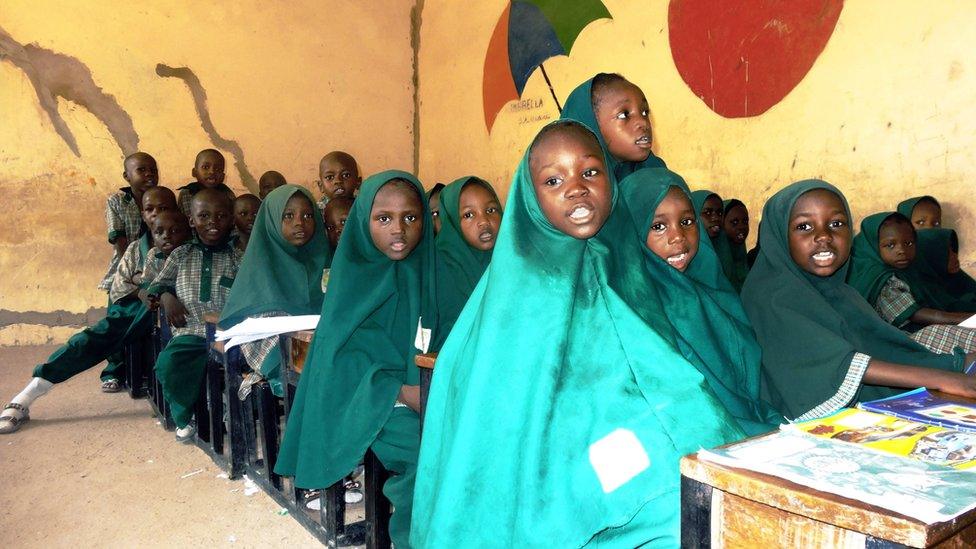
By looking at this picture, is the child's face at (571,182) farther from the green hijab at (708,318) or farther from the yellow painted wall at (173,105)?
the yellow painted wall at (173,105)

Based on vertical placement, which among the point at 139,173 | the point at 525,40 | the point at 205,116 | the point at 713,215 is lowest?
the point at 713,215

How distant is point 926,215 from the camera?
11.4ft

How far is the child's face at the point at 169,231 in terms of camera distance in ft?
12.6

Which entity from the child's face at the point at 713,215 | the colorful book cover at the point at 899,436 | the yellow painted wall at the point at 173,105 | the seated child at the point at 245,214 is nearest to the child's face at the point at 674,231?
the colorful book cover at the point at 899,436

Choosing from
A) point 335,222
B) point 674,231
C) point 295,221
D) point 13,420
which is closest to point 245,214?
point 335,222

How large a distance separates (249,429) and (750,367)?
6.95ft

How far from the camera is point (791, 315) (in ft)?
5.55

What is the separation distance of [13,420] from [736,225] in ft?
14.3

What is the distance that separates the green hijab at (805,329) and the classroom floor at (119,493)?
64.0 inches

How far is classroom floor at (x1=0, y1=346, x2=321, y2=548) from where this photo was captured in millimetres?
2379

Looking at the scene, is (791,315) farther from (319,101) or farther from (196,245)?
(319,101)

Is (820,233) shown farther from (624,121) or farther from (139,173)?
(139,173)

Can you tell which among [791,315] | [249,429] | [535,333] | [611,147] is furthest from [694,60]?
[535,333]

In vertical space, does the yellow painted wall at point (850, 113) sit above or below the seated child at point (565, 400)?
above
